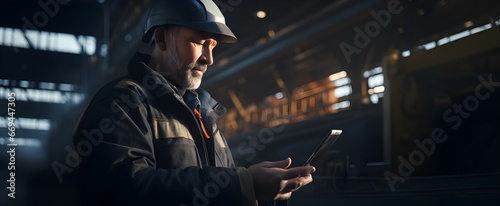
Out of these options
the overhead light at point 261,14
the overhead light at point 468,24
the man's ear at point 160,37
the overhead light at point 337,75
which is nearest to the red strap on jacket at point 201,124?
the man's ear at point 160,37

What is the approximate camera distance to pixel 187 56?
2086 millimetres

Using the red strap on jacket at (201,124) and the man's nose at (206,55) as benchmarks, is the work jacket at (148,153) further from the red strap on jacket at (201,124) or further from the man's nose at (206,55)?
the man's nose at (206,55)

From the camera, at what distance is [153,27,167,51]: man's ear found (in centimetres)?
215

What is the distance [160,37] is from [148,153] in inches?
21.4

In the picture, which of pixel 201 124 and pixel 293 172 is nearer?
pixel 293 172

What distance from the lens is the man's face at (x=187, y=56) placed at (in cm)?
208

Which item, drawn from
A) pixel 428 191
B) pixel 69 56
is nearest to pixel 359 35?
pixel 428 191

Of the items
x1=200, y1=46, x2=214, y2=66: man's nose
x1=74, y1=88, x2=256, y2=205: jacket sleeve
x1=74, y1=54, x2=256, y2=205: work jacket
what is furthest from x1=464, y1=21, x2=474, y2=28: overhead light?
x1=74, y1=88, x2=256, y2=205: jacket sleeve

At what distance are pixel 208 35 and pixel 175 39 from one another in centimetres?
12

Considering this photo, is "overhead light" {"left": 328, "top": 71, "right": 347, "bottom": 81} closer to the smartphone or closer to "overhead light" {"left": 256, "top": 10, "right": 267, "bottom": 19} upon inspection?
"overhead light" {"left": 256, "top": 10, "right": 267, "bottom": 19}

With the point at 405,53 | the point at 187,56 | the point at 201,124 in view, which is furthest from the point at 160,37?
the point at 405,53

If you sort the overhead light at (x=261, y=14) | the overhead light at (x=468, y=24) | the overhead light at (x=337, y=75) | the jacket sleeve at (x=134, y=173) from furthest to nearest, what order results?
1. the overhead light at (x=261, y=14)
2. the overhead light at (x=337, y=75)
3. the overhead light at (x=468, y=24)
4. the jacket sleeve at (x=134, y=173)

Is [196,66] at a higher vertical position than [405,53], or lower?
lower

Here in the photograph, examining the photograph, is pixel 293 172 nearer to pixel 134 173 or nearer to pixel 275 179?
pixel 275 179
